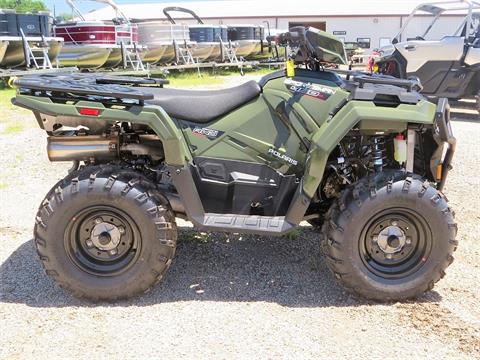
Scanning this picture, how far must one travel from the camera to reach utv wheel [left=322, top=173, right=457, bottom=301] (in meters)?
3.43

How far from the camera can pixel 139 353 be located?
118 inches

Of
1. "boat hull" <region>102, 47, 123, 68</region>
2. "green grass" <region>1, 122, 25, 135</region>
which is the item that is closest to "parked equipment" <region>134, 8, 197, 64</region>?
"boat hull" <region>102, 47, 123, 68</region>

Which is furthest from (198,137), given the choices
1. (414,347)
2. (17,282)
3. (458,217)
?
(458,217)

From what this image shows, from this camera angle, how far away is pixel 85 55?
15.9m

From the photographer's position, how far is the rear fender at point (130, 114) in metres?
3.36

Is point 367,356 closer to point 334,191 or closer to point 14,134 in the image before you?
point 334,191

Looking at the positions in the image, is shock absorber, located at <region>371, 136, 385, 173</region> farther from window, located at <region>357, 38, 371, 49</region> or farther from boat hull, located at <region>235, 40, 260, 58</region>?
boat hull, located at <region>235, 40, 260, 58</region>

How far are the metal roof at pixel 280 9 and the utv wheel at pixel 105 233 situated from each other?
3671 centimetres

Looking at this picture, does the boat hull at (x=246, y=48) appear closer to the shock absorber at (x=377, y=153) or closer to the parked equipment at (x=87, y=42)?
the parked equipment at (x=87, y=42)

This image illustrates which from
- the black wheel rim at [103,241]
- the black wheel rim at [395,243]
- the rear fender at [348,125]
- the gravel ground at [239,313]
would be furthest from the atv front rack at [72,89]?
the black wheel rim at [395,243]

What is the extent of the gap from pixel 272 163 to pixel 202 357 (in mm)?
1378

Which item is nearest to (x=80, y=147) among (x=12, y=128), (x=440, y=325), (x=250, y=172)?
(x=250, y=172)

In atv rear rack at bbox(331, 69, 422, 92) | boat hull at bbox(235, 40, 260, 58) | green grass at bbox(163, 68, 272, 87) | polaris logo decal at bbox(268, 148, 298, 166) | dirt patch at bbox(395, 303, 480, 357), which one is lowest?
green grass at bbox(163, 68, 272, 87)

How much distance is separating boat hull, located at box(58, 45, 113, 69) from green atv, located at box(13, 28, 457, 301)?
41.8 feet
